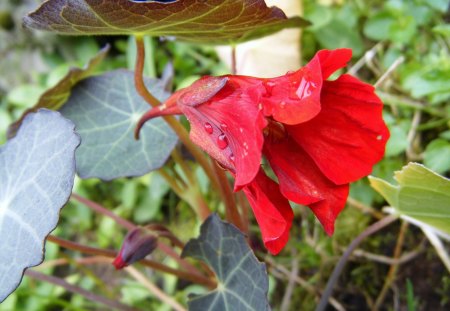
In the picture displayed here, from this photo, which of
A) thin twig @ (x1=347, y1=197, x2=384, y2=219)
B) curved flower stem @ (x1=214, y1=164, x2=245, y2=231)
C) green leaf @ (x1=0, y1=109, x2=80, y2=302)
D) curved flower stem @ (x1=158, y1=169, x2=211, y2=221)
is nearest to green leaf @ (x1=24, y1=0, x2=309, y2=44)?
green leaf @ (x1=0, y1=109, x2=80, y2=302)

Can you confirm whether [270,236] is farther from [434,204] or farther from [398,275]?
[398,275]

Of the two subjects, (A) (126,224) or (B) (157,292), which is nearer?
(A) (126,224)

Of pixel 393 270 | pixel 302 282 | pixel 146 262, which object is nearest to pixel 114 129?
pixel 146 262

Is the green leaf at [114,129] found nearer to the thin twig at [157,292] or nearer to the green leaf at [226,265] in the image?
the green leaf at [226,265]

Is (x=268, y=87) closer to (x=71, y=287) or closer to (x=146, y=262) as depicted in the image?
(x=146, y=262)

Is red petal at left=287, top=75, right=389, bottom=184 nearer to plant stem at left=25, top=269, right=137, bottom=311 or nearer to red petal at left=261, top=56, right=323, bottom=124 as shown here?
red petal at left=261, top=56, right=323, bottom=124

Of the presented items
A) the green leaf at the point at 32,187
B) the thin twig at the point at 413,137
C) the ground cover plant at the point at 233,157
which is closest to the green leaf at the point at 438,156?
the ground cover plant at the point at 233,157

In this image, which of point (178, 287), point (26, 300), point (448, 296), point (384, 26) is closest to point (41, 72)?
point (26, 300)
